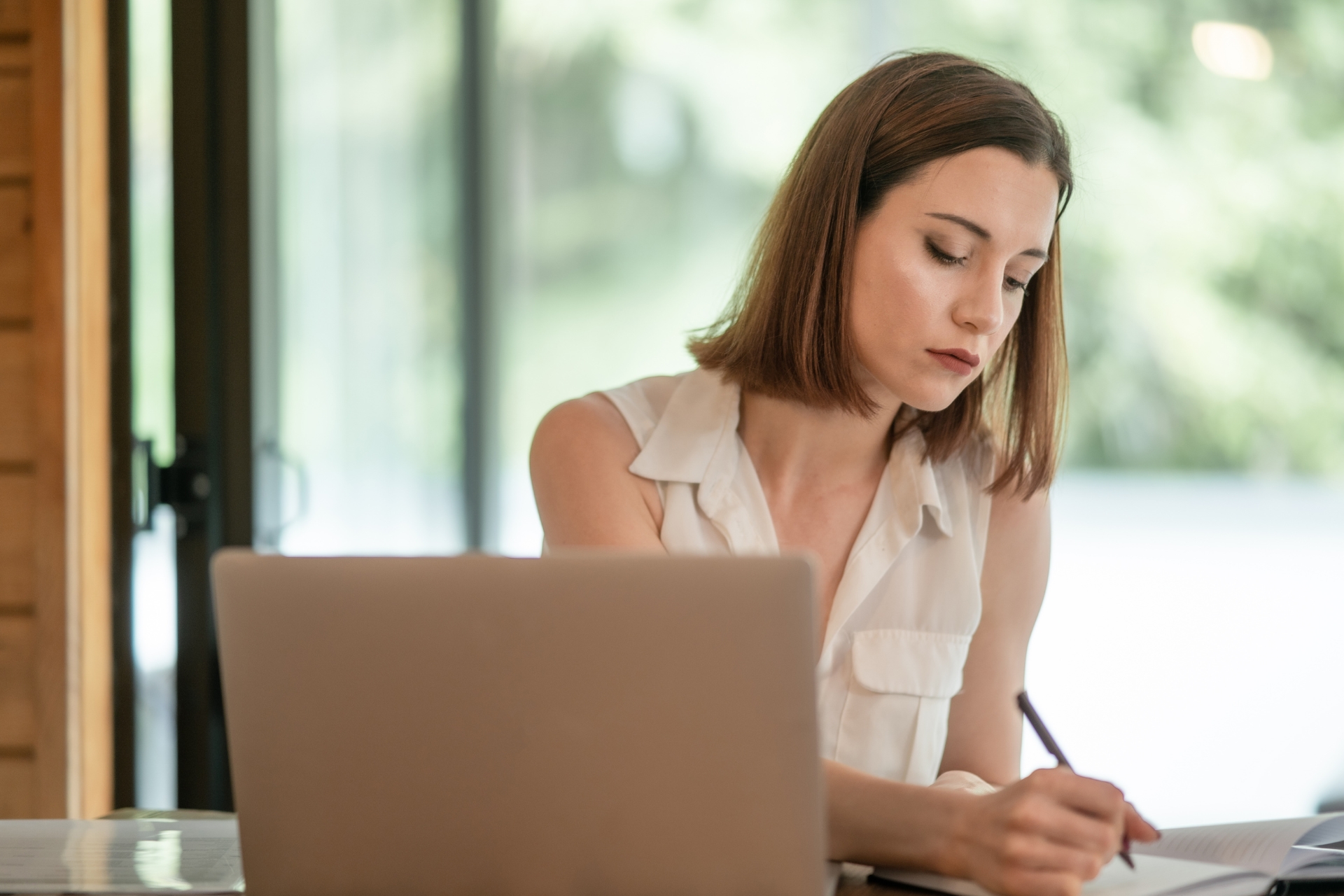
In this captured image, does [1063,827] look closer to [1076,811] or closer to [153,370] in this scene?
[1076,811]

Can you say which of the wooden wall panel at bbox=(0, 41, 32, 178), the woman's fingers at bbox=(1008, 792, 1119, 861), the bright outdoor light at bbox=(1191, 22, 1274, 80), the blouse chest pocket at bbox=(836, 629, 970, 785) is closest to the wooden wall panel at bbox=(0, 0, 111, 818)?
the wooden wall panel at bbox=(0, 41, 32, 178)

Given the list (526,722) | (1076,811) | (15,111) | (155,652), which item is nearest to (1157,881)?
(1076,811)

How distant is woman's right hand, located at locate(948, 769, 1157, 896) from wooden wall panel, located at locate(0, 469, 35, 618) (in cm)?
179

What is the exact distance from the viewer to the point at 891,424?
1.47m

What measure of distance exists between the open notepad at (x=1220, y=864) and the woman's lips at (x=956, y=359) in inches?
20.7

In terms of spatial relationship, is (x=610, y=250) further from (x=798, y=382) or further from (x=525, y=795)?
(x=525, y=795)

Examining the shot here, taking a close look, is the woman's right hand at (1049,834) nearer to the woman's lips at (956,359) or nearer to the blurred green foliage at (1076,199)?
the woman's lips at (956,359)

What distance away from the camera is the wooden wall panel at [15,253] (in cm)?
200

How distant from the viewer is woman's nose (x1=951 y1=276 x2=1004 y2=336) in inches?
48.8

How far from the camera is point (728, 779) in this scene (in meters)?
0.69

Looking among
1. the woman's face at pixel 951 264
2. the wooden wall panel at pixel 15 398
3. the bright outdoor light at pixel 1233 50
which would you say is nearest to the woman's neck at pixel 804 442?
the woman's face at pixel 951 264

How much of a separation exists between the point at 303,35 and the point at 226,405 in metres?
0.88

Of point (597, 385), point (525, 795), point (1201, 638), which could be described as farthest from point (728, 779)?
point (1201, 638)

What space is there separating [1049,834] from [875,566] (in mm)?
604
